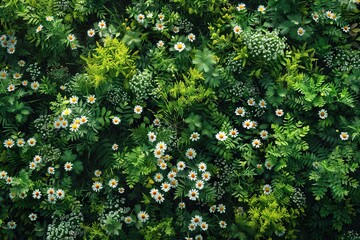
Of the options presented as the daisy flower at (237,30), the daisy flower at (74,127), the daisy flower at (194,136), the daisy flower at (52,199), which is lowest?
the daisy flower at (52,199)

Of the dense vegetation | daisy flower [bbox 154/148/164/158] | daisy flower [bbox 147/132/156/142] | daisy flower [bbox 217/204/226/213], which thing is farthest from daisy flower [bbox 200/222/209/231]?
daisy flower [bbox 147/132/156/142]

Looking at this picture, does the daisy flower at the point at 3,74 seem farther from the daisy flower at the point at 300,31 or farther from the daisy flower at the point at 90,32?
the daisy flower at the point at 300,31

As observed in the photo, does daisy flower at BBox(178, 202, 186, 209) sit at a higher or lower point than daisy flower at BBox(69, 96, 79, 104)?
lower

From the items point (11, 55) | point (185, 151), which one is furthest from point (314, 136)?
point (11, 55)

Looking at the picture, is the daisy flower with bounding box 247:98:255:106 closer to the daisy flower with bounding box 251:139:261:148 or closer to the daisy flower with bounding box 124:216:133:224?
the daisy flower with bounding box 251:139:261:148

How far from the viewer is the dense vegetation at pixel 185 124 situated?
3.49 meters

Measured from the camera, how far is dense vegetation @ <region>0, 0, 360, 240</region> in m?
3.49

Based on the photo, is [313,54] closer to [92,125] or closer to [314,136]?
[314,136]

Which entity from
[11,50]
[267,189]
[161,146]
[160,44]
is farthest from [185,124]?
[11,50]

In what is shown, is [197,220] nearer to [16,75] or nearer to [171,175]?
[171,175]

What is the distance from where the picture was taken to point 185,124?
3625 mm

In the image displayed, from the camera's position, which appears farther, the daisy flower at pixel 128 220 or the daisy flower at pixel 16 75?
the daisy flower at pixel 16 75

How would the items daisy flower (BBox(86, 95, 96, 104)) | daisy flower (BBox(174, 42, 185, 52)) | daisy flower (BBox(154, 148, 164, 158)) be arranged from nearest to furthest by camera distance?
daisy flower (BBox(154, 148, 164, 158)) < daisy flower (BBox(86, 95, 96, 104)) < daisy flower (BBox(174, 42, 185, 52))

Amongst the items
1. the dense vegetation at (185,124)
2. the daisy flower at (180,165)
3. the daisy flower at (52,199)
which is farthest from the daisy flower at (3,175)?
the daisy flower at (180,165)
